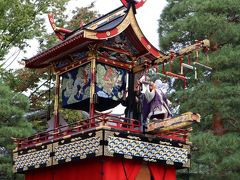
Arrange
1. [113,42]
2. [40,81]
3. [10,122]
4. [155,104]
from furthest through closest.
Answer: [40,81] → [10,122] → [113,42] → [155,104]

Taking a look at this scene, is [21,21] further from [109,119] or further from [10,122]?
[109,119]

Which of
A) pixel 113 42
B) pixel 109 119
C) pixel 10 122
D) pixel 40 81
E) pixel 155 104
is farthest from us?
pixel 40 81

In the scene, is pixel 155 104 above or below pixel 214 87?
below

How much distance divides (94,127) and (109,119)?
41cm

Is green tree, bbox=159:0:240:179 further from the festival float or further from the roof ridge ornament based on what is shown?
the roof ridge ornament

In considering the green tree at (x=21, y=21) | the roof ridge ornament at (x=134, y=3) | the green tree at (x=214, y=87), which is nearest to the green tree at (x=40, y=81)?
the green tree at (x=21, y=21)

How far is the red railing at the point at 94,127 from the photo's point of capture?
13662 mm

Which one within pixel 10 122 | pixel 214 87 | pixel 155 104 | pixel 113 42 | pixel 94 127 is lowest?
pixel 94 127

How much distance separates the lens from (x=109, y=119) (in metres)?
13.5

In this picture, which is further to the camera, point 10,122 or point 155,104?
point 10,122

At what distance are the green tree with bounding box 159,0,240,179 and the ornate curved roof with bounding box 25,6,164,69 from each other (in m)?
5.42

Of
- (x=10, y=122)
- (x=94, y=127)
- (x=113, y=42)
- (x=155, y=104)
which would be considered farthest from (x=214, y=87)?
(x=94, y=127)

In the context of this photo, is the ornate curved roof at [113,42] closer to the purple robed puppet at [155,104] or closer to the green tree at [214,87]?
the purple robed puppet at [155,104]

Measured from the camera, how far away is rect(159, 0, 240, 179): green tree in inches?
779
